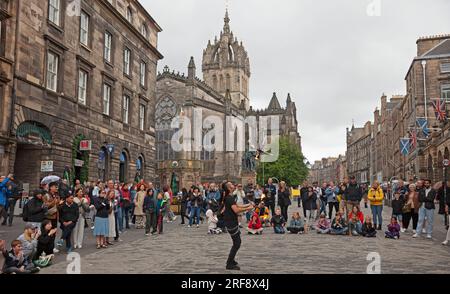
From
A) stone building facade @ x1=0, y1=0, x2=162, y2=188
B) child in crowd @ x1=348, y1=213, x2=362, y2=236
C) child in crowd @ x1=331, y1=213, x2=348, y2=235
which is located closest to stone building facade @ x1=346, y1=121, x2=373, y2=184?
stone building facade @ x1=0, y1=0, x2=162, y2=188

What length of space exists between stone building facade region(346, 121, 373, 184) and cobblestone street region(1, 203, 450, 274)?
90839mm

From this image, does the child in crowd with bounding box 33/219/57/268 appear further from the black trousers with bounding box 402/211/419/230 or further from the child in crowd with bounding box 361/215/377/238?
the black trousers with bounding box 402/211/419/230

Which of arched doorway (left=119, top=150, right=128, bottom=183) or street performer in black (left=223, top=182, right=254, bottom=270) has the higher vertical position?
arched doorway (left=119, top=150, right=128, bottom=183)

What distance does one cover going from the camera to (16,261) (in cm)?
833

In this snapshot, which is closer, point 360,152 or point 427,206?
point 427,206

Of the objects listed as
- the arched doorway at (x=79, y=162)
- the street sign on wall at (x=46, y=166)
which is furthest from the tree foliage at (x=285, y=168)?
the street sign on wall at (x=46, y=166)

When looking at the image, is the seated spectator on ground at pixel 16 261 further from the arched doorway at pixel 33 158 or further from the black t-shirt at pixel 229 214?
the arched doorway at pixel 33 158

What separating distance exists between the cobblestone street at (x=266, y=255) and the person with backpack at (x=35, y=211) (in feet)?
3.67

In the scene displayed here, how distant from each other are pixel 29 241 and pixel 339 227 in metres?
10.7

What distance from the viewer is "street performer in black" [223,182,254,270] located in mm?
8719

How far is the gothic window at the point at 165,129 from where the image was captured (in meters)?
63.7

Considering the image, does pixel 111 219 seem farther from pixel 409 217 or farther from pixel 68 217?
pixel 409 217

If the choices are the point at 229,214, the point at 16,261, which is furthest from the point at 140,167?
the point at 229,214
